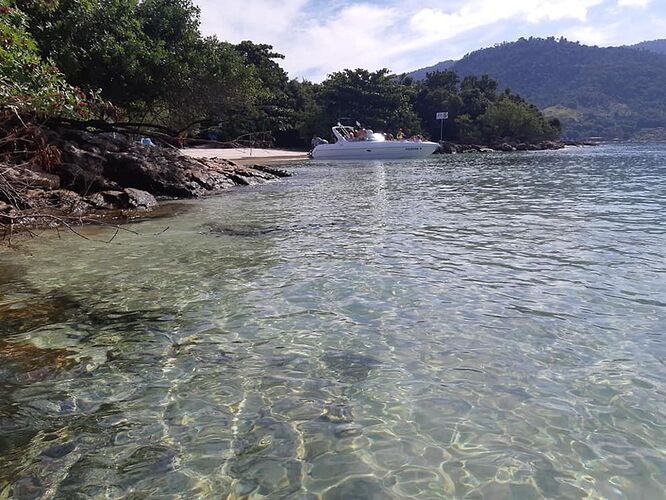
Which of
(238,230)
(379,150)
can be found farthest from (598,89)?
(238,230)

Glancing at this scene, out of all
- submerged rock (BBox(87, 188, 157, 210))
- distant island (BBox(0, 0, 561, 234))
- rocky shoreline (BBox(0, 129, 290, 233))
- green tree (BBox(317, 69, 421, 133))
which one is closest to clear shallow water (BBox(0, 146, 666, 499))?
distant island (BBox(0, 0, 561, 234))

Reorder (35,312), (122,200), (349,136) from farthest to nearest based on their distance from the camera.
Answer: (349,136) → (122,200) → (35,312)

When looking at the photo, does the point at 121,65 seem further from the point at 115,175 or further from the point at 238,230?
the point at 238,230

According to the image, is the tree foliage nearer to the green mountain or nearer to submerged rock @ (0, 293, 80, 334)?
submerged rock @ (0, 293, 80, 334)

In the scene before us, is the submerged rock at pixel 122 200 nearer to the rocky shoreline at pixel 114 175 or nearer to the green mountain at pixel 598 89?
the rocky shoreline at pixel 114 175

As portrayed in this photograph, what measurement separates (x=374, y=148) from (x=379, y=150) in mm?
513

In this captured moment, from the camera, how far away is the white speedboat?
146 feet

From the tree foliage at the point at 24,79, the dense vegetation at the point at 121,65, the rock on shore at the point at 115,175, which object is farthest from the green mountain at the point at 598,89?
the tree foliage at the point at 24,79

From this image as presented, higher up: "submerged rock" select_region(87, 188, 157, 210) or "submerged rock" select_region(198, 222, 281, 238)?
"submerged rock" select_region(87, 188, 157, 210)

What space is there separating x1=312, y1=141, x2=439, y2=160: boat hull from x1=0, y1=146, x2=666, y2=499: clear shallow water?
37.0 metres

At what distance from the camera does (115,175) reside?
16.4m

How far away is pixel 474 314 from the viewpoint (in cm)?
516

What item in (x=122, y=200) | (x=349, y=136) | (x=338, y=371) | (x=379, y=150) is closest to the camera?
(x=338, y=371)

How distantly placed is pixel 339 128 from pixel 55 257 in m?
42.5
